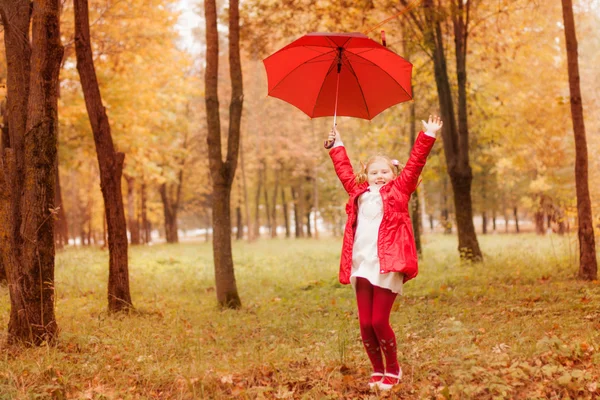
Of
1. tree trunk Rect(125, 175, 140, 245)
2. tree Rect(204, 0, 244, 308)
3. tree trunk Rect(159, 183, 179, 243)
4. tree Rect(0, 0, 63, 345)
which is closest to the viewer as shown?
tree Rect(0, 0, 63, 345)

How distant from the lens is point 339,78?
5.46 metres

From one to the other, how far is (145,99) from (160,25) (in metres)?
2.58

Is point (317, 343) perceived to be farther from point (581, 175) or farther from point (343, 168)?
point (581, 175)

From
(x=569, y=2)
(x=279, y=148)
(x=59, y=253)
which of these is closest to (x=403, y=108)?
(x=569, y=2)

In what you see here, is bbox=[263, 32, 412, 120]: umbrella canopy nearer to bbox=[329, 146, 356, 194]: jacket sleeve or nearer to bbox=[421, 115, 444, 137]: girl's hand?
bbox=[329, 146, 356, 194]: jacket sleeve

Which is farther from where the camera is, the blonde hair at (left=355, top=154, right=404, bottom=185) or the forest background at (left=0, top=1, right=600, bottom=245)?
the forest background at (left=0, top=1, right=600, bottom=245)

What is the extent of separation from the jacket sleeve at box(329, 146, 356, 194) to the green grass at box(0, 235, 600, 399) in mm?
1829

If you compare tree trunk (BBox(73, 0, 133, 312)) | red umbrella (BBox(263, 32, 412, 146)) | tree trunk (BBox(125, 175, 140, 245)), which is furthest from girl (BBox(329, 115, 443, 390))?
tree trunk (BBox(125, 175, 140, 245))

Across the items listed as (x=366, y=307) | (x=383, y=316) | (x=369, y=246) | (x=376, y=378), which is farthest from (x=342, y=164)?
(x=376, y=378)

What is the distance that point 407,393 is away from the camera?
480 cm

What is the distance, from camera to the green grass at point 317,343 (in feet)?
15.5

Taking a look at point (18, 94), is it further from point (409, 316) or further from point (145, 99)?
point (145, 99)

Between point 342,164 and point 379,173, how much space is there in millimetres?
389

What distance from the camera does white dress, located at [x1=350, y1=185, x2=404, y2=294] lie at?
15.3ft
